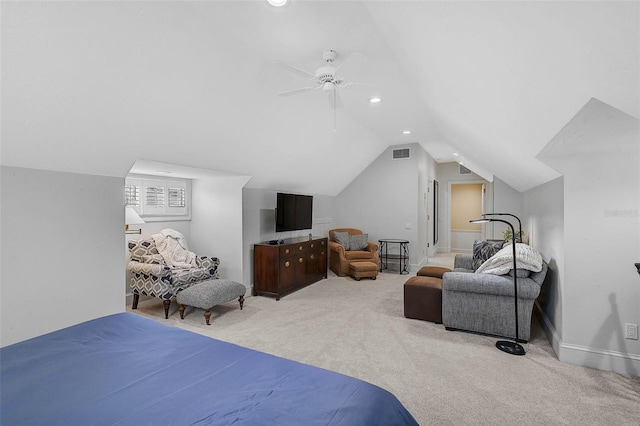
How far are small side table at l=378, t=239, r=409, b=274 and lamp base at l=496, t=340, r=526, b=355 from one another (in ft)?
11.3

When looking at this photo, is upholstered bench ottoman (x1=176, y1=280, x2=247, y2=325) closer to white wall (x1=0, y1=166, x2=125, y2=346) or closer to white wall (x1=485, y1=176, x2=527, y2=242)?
white wall (x1=0, y1=166, x2=125, y2=346)

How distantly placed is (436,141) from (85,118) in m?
5.99

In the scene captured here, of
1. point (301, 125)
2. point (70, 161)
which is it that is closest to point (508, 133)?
point (301, 125)

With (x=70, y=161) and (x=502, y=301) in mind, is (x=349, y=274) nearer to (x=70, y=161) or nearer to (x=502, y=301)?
(x=502, y=301)

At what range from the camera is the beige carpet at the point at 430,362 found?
2.06m

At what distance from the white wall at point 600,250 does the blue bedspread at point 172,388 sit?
2.39m

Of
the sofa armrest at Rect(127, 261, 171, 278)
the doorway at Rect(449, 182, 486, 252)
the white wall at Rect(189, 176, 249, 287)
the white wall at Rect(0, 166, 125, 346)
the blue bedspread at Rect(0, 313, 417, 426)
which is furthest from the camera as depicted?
the doorway at Rect(449, 182, 486, 252)

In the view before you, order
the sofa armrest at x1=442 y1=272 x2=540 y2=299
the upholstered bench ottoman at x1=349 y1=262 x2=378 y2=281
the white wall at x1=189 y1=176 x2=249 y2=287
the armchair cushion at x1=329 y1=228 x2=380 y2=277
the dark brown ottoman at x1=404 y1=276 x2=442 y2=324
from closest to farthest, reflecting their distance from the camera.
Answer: the sofa armrest at x1=442 y1=272 x2=540 y2=299 → the dark brown ottoman at x1=404 y1=276 x2=442 y2=324 → the white wall at x1=189 y1=176 x2=249 y2=287 → the upholstered bench ottoman at x1=349 y1=262 x2=378 y2=281 → the armchair cushion at x1=329 y1=228 x2=380 y2=277

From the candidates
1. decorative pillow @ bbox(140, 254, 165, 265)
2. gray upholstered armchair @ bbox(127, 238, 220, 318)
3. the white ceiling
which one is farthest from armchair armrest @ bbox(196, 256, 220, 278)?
the white ceiling

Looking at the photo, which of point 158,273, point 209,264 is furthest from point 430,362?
point 158,273

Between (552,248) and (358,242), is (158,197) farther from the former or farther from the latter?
(552,248)

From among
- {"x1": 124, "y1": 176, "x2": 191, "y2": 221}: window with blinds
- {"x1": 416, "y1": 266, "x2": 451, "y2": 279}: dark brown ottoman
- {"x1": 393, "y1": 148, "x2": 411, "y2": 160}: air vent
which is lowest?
{"x1": 416, "y1": 266, "x2": 451, "y2": 279}: dark brown ottoman

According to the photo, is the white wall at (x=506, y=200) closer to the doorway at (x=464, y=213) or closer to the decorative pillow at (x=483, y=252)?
the decorative pillow at (x=483, y=252)

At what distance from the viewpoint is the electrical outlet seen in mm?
2465
